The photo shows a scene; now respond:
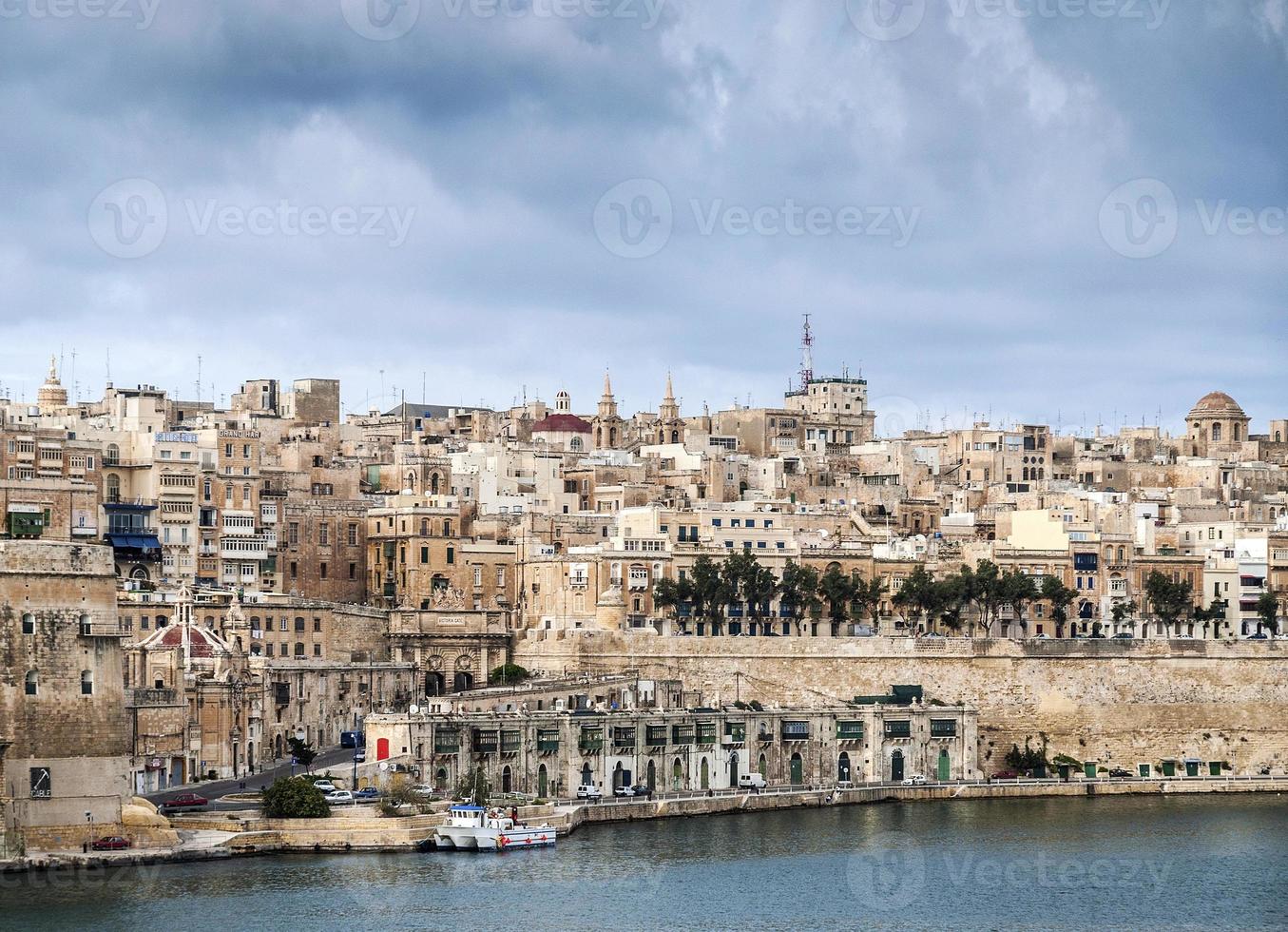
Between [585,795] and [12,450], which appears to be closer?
[585,795]

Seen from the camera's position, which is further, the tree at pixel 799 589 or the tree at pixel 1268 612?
the tree at pixel 1268 612

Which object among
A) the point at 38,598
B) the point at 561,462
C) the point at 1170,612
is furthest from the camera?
the point at 561,462

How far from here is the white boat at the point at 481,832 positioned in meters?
61.9

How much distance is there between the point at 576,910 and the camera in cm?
5553

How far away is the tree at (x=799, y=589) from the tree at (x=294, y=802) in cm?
2577

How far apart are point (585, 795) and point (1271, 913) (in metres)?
18.6

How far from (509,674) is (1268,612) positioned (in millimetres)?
25578

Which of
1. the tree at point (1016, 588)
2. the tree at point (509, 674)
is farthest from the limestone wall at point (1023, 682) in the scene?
the tree at point (1016, 588)

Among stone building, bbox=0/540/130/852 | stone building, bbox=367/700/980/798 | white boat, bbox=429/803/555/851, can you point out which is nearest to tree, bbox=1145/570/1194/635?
stone building, bbox=367/700/980/798

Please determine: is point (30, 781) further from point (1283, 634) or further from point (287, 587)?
point (1283, 634)

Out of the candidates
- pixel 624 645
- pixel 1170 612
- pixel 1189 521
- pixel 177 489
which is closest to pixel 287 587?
pixel 177 489

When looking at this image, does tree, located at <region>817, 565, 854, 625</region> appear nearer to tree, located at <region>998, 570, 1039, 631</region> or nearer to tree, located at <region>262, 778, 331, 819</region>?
tree, located at <region>998, 570, 1039, 631</region>

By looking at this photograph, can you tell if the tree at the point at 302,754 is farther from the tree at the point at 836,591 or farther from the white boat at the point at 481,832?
the tree at the point at 836,591
